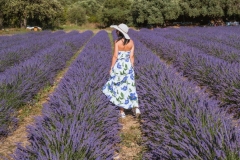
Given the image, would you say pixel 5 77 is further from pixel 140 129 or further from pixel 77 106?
pixel 140 129

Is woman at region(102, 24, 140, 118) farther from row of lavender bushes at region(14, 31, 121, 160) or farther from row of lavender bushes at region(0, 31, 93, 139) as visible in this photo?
row of lavender bushes at region(0, 31, 93, 139)

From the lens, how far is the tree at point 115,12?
4788 centimetres

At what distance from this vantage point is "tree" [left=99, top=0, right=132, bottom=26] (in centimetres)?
4788

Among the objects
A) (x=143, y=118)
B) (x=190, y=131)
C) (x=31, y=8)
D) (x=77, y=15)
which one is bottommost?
(x=143, y=118)

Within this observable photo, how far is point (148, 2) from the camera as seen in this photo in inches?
1545

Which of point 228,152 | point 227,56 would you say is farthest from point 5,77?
point 227,56

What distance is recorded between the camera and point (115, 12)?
4781 cm

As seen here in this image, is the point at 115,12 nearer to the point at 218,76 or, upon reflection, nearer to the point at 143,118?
the point at 218,76

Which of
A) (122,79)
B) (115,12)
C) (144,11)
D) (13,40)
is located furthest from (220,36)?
(115,12)

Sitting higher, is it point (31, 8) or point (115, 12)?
point (31, 8)

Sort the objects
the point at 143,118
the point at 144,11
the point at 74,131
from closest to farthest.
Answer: the point at 74,131
the point at 143,118
the point at 144,11

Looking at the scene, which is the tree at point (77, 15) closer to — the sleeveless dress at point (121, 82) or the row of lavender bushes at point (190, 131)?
the sleeveless dress at point (121, 82)

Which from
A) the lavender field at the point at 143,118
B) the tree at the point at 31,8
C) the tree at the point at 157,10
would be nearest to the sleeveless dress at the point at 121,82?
the lavender field at the point at 143,118

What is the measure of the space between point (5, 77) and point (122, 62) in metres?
2.38
